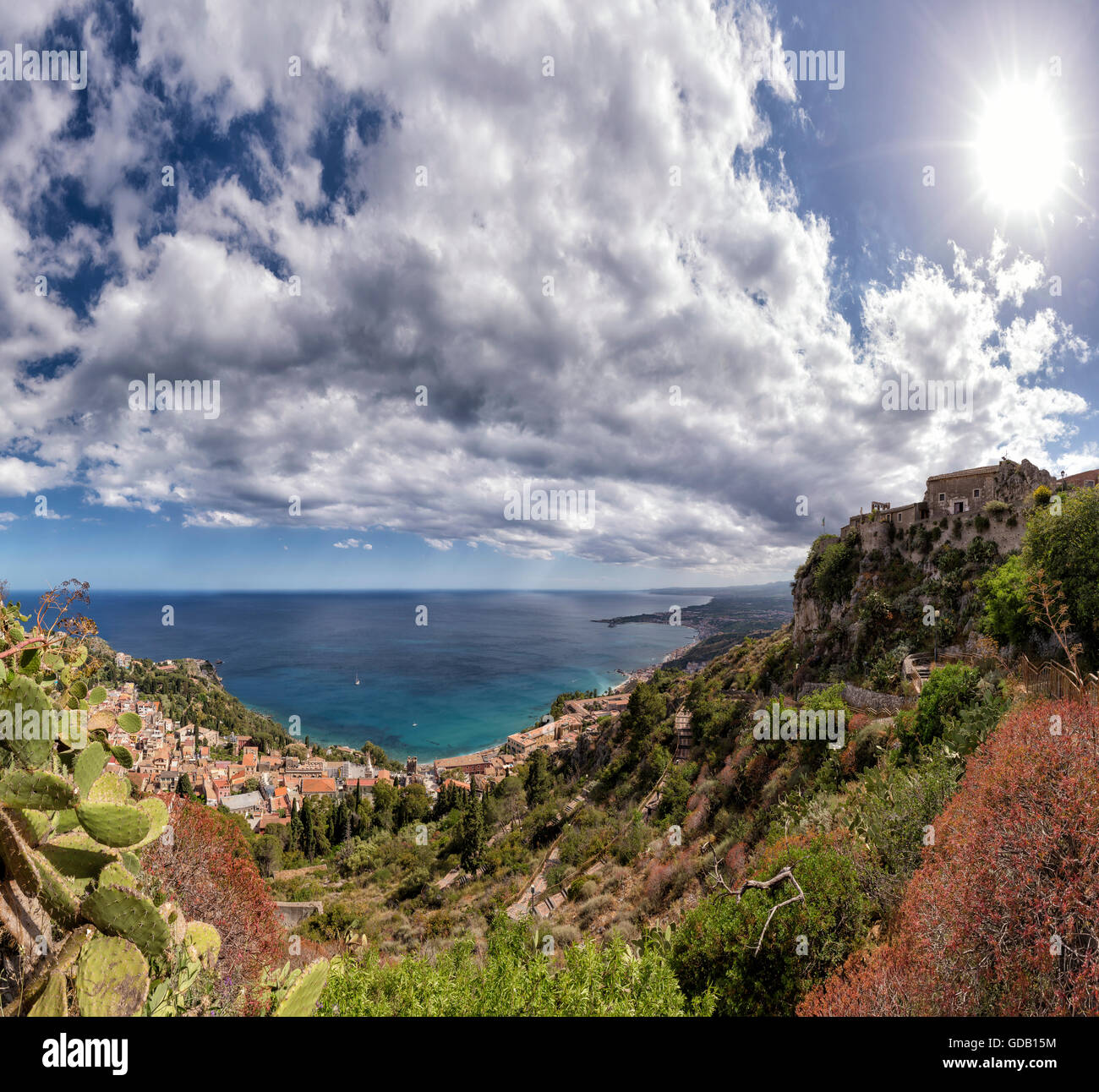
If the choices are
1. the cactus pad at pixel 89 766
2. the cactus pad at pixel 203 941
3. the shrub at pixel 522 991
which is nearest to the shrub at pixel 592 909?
the shrub at pixel 522 991

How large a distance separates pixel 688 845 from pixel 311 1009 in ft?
42.7

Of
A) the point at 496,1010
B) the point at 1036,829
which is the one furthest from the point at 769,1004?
the point at 1036,829

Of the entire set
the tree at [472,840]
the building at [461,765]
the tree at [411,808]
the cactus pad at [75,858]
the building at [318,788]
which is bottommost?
the building at [461,765]

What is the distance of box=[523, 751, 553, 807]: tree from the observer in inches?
1242

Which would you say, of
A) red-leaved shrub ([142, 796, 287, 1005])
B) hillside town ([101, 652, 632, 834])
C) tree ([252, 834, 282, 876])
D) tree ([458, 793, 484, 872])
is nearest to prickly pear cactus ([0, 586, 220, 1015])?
red-leaved shrub ([142, 796, 287, 1005])

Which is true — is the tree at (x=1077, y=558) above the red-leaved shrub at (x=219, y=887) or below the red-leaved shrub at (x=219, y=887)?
above

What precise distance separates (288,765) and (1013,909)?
2503 inches

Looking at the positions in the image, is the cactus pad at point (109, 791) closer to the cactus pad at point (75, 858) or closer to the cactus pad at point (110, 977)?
the cactus pad at point (75, 858)

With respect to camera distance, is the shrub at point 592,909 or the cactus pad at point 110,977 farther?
the shrub at point 592,909

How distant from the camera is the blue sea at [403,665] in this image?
7406 cm

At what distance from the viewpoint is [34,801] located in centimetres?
245

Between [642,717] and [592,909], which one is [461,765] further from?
[592,909]

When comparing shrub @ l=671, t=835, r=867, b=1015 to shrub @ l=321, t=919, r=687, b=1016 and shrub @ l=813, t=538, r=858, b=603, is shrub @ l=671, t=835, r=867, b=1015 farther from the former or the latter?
shrub @ l=813, t=538, r=858, b=603

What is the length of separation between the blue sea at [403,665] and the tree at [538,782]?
1304 inches
